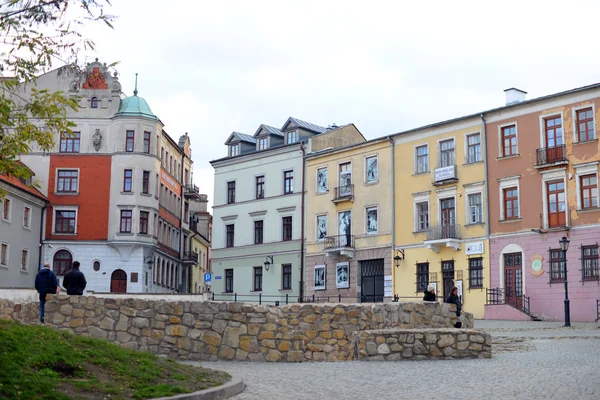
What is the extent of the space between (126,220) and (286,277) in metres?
13.6

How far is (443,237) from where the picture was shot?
4506cm

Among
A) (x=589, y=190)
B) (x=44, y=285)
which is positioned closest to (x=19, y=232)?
(x=589, y=190)

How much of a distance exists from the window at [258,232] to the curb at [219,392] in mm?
43804

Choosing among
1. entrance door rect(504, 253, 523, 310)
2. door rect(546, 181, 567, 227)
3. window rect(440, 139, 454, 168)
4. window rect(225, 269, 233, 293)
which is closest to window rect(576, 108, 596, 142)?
door rect(546, 181, 567, 227)

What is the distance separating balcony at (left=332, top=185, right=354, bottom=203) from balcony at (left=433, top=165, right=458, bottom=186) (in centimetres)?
651

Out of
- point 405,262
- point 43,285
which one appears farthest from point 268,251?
point 43,285

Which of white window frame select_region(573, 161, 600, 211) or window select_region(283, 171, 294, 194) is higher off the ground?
window select_region(283, 171, 294, 194)

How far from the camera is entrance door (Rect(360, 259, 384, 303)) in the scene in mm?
48906

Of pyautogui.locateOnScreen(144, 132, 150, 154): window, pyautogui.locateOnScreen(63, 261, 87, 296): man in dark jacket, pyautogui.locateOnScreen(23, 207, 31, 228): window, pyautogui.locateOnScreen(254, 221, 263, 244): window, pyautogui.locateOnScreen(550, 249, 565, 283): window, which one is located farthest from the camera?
pyautogui.locateOnScreen(144, 132, 150, 154): window

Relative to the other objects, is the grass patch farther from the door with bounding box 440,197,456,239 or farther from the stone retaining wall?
the door with bounding box 440,197,456,239

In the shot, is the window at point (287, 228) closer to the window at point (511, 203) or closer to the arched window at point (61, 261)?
the arched window at point (61, 261)

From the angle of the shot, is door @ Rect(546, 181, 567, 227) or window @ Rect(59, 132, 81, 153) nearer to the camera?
door @ Rect(546, 181, 567, 227)

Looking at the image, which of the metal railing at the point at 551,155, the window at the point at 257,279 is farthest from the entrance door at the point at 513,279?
the window at the point at 257,279

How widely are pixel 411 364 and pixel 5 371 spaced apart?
31.5 ft
